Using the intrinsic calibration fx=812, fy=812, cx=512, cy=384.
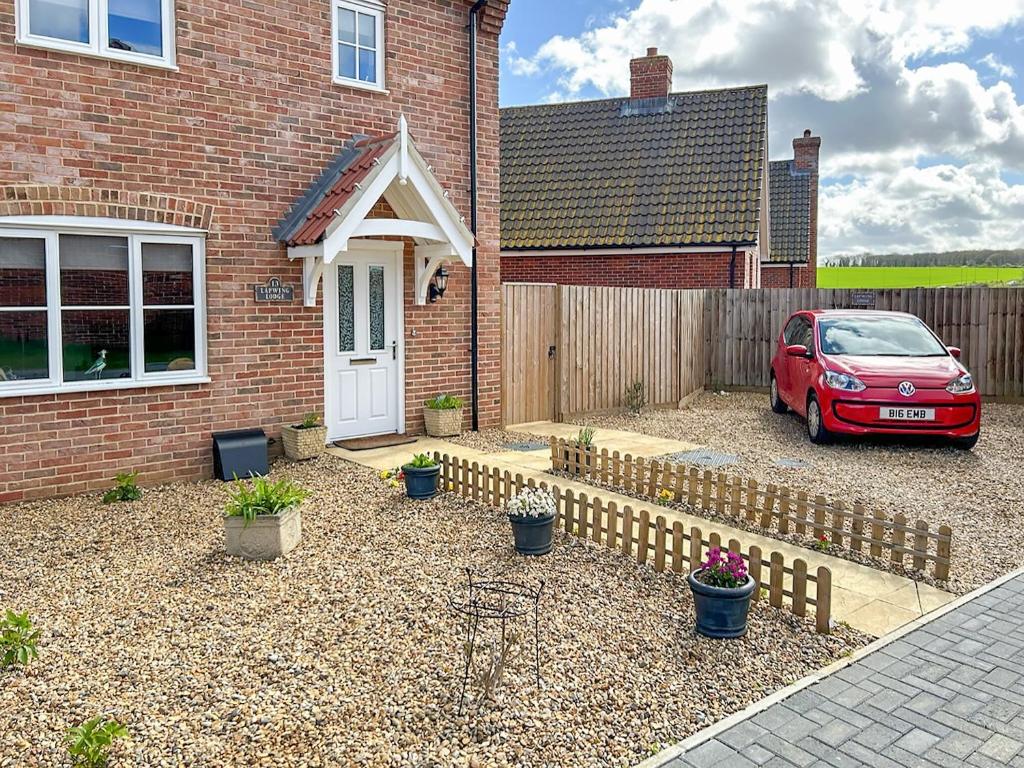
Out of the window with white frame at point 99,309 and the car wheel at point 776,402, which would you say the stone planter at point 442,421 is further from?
the car wheel at point 776,402

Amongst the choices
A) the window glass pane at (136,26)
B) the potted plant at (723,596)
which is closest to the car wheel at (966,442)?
the potted plant at (723,596)

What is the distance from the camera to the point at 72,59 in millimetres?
7852

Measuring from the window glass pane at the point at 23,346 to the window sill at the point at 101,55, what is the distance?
98.2 inches

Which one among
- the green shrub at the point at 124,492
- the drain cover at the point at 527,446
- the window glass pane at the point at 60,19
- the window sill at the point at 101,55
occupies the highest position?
the window glass pane at the point at 60,19

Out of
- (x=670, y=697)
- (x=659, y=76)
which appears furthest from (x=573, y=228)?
(x=670, y=697)

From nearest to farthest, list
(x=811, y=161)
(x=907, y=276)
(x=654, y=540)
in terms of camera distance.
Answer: (x=654, y=540)
(x=811, y=161)
(x=907, y=276)

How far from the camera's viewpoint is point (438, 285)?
11.0 metres

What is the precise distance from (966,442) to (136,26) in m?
10.7

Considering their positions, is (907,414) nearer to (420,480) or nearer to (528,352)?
(528,352)

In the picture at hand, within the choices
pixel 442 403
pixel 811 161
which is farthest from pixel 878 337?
pixel 811 161

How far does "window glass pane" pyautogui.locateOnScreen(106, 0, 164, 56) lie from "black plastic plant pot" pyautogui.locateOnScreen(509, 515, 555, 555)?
6225 mm

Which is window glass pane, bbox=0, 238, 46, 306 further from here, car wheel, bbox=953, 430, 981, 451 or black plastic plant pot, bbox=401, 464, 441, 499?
car wheel, bbox=953, 430, 981, 451

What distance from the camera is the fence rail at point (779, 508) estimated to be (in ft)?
19.4

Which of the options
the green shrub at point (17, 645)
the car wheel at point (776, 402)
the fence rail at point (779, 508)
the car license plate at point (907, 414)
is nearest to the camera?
the green shrub at point (17, 645)
